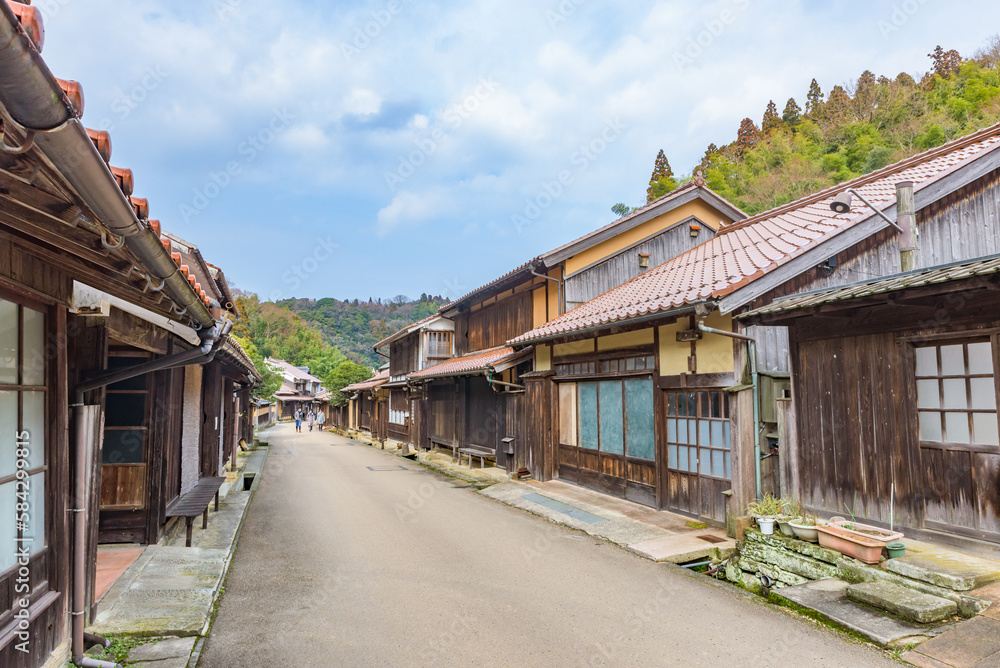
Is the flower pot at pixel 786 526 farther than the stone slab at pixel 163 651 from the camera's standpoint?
Yes

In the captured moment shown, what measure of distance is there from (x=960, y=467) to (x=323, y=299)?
128 metres

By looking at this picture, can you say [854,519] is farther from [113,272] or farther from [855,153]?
[855,153]

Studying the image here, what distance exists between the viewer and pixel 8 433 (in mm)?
3725

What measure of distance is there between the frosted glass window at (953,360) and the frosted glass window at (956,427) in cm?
47

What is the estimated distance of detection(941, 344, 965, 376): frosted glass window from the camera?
20.8ft

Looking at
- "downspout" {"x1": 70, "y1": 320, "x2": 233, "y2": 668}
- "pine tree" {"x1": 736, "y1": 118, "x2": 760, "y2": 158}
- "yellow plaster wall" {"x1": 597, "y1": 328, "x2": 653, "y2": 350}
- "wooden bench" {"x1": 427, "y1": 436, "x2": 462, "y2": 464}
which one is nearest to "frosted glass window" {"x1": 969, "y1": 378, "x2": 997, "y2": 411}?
"yellow plaster wall" {"x1": 597, "y1": 328, "x2": 653, "y2": 350}

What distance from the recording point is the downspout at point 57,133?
4.89ft

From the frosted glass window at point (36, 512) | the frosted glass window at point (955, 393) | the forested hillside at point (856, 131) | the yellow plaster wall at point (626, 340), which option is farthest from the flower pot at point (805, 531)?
the forested hillside at point (856, 131)

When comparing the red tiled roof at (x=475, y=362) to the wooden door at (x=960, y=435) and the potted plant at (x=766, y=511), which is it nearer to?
the potted plant at (x=766, y=511)

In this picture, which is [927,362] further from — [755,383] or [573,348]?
[573,348]

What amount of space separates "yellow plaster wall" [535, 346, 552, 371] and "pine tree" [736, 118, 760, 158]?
121ft

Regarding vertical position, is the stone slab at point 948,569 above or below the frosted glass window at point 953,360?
below

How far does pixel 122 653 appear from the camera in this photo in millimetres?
4727

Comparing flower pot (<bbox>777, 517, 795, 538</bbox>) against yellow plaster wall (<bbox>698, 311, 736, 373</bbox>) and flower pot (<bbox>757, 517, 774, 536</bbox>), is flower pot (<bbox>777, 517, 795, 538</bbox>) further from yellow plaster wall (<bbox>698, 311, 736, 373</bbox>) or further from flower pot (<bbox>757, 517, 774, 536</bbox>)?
yellow plaster wall (<bbox>698, 311, 736, 373</bbox>)
